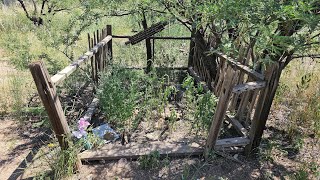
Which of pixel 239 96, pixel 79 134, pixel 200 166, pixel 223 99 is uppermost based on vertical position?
pixel 223 99

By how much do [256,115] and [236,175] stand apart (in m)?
0.73

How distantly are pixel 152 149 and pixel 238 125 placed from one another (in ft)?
4.02

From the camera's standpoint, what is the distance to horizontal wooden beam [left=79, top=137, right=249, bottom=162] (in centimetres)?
316

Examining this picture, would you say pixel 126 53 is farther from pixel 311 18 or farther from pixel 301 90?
pixel 311 18

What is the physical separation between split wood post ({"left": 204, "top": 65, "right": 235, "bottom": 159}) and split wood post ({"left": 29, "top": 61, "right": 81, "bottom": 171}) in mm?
1597

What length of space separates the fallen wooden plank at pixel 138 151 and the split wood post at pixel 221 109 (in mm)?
185

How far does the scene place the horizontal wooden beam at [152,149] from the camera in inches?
124

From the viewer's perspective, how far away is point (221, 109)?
2.88 metres

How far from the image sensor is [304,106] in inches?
165

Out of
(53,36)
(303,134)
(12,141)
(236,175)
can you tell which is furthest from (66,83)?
(303,134)

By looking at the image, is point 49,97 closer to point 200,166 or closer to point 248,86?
point 200,166

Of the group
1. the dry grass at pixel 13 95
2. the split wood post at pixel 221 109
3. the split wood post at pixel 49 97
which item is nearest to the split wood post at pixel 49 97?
the split wood post at pixel 49 97

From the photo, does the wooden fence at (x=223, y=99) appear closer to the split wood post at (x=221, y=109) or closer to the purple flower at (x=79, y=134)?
the split wood post at (x=221, y=109)

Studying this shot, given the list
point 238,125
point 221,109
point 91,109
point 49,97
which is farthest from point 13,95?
point 238,125
